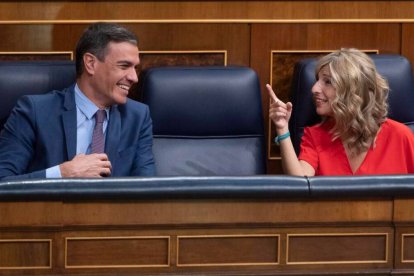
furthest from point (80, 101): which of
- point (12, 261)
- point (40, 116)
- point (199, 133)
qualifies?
point (12, 261)

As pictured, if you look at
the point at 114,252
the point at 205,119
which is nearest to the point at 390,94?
the point at 205,119

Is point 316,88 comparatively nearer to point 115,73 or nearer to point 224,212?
point 115,73

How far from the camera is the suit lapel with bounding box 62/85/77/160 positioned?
144cm

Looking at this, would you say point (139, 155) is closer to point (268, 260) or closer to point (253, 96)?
point (253, 96)

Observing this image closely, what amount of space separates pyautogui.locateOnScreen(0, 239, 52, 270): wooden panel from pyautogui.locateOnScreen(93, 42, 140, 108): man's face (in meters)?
0.42

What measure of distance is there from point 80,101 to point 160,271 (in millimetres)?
439

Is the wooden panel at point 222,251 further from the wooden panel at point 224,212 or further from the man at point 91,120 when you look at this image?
the man at point 91,120

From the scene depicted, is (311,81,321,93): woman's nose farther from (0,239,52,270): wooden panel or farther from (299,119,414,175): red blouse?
(0,239,52,270): wooden panel

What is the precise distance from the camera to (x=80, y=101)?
1479 mm

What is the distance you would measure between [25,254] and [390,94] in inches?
28.6

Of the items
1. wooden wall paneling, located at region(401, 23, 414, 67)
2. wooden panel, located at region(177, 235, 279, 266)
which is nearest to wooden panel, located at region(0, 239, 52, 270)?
wooden panel, located at region(177, 235, 279, 266)

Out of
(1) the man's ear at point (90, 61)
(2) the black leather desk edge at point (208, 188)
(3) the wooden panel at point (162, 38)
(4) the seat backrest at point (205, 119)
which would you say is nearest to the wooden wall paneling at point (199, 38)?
(3) the wooden panel at point (162, 38)

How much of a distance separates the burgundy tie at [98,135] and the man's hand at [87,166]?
0.08m

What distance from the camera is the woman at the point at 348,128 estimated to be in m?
1.50
